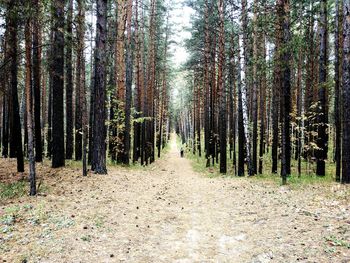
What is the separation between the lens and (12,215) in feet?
23.2

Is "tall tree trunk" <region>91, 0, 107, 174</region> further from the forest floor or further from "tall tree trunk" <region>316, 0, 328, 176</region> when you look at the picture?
"tall tree trunk" <region>316, 0, 328, 176</region>

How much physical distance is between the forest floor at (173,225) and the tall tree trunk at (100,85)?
242cm

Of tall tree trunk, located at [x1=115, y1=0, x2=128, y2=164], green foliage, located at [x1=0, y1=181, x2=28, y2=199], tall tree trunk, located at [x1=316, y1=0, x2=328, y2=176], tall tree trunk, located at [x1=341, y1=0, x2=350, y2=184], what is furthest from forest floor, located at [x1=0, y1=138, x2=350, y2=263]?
tall tree trunk, located at [x1=115, y1=0, x2=128, y2=164]

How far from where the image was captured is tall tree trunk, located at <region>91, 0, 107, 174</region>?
12562 millimetres

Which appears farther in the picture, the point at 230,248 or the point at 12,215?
the point at 12,215

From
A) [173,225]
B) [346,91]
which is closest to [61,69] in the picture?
[173,225]

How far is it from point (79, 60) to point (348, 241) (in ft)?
37.5

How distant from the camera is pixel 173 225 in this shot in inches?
285

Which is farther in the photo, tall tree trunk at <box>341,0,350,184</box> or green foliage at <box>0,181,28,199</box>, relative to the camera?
tall tree trunk at <box>341,0,350,184</box>

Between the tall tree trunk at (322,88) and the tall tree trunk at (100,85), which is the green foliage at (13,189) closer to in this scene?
the tall tree trunk at (100,85)

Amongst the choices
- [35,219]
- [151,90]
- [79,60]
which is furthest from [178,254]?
[151,90]

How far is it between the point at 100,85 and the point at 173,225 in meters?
7.93

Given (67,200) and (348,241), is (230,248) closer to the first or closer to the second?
(348,241)

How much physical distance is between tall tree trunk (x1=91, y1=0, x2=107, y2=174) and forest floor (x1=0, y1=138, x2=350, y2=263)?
2422 mm
